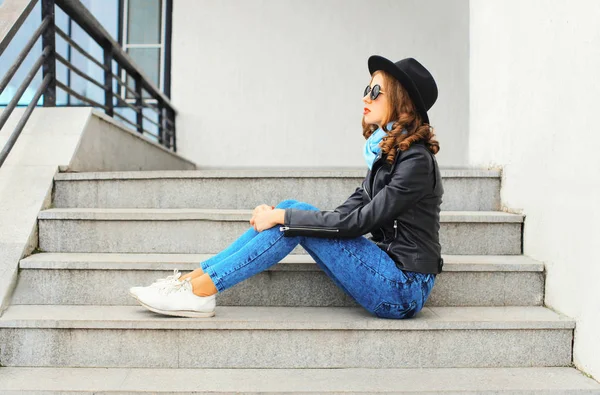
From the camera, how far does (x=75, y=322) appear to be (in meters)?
1.92

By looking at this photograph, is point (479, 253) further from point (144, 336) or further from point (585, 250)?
point (144, 336)

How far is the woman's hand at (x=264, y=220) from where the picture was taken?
1.84 metres

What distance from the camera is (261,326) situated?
192 cm

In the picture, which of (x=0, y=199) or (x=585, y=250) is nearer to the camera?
(x=585, y=250)

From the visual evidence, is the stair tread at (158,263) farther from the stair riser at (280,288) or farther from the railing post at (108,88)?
the railing post at (108,88)

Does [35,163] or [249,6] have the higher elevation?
[249,6]

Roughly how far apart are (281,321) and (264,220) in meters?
0.38

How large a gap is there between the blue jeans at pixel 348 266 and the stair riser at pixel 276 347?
0.14 m

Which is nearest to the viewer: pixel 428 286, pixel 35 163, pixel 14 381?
pixel 14 381

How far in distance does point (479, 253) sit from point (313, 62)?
422 centimetres

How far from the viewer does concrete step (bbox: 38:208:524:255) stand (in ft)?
7.90

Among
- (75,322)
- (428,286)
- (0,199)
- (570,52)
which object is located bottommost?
(75,322)

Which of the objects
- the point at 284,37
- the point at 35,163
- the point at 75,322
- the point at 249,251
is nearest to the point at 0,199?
the point at 35,163

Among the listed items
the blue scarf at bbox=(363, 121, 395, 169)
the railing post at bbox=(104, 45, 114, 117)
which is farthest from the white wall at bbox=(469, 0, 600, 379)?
the railing post at bbox=(104, 45, 114, 117)
